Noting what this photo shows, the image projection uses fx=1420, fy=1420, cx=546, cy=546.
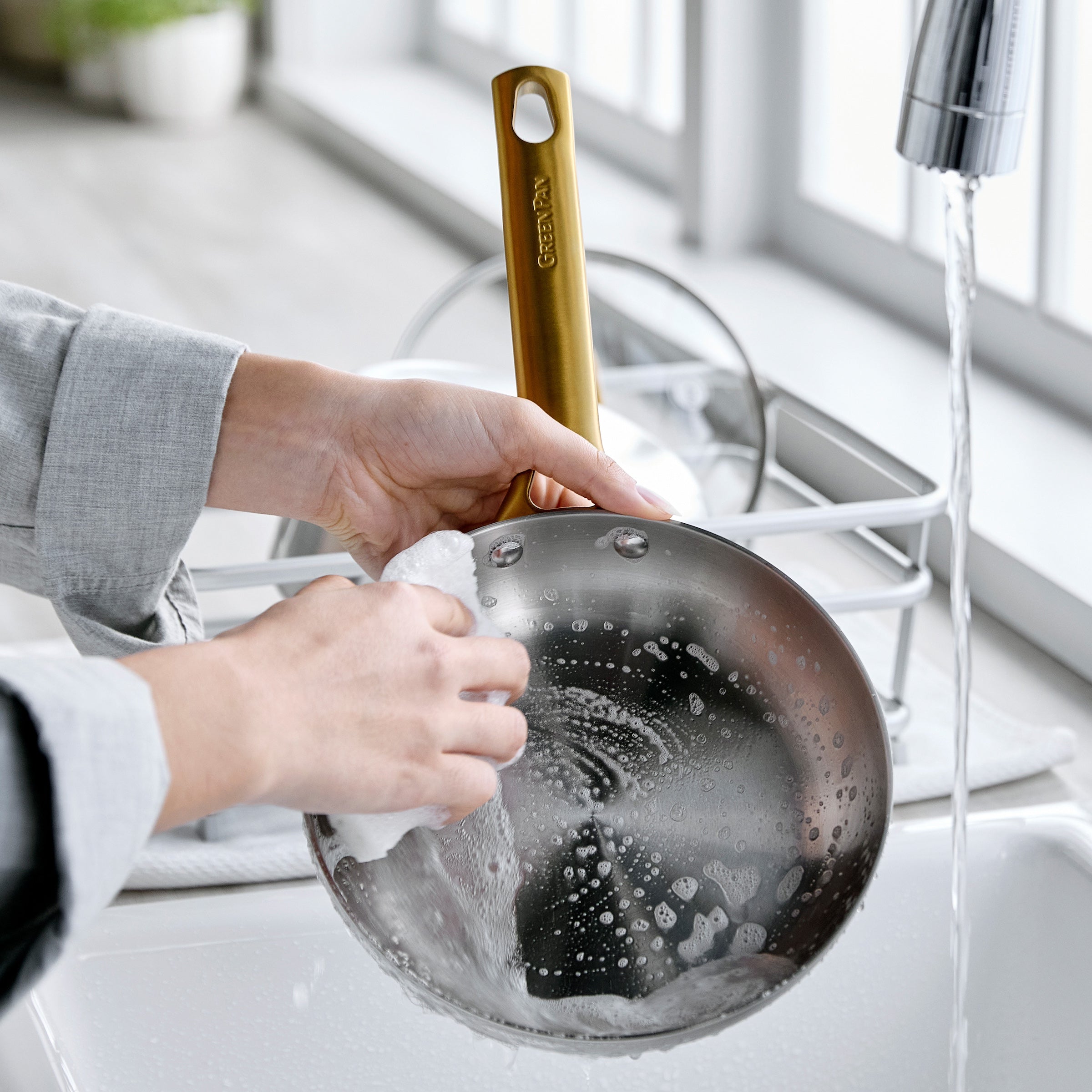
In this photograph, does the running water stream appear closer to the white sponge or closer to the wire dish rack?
the wire dish rack

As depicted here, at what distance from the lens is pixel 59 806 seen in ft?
0.94

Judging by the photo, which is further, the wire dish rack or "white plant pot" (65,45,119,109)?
"white plant pot" (65,45,119,109)

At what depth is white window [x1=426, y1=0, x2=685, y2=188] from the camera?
1.72 meters

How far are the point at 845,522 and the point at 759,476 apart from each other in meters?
0.18

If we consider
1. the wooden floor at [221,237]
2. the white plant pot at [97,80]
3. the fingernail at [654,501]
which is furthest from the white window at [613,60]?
the fingernail at [654,501]

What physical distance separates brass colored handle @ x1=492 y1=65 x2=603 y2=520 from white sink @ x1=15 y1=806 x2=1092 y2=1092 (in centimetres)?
23

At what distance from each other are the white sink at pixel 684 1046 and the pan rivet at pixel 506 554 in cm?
20

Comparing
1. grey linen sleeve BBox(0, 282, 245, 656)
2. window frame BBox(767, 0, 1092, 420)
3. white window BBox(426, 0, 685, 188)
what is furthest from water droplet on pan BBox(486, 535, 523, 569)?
white window BBox(426, 0, 685, 188)

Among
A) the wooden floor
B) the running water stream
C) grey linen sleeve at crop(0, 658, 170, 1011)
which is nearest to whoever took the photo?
grey linen sleeve at crop(0, 658, 170, 1011)

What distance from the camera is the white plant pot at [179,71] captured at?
7.43ft

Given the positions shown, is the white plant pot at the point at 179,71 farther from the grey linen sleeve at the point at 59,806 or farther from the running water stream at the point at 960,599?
the grey linen sleeve at the point at 59,806

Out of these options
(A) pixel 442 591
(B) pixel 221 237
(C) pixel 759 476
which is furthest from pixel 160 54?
(A) pixel 442 591

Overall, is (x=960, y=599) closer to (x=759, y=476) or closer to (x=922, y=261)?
(x=759, y=476)

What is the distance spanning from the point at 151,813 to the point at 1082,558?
25.2 inches
